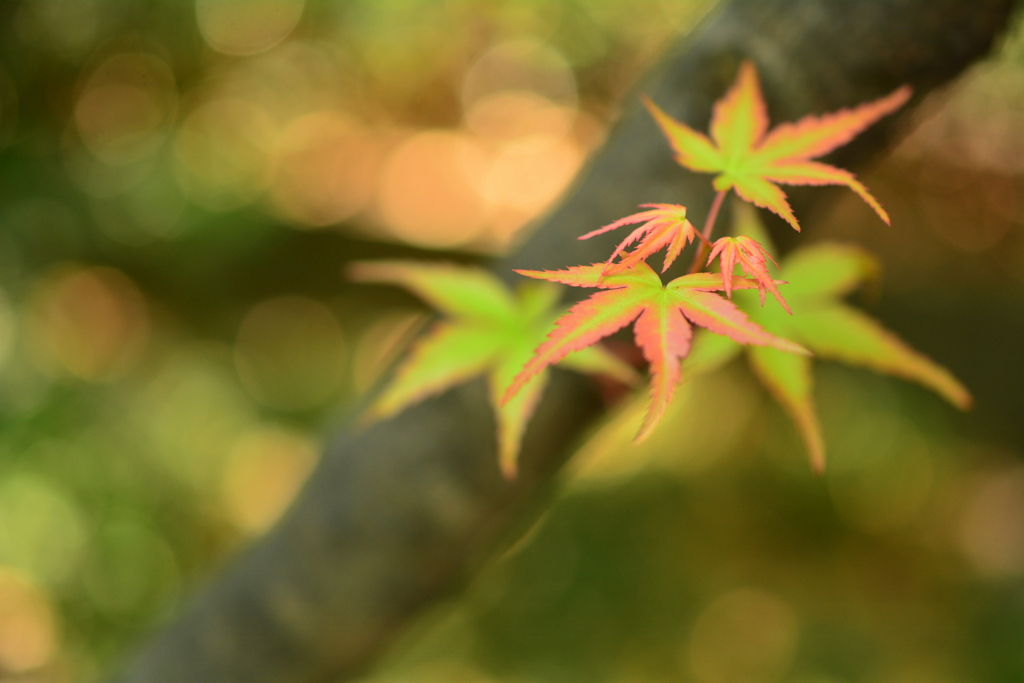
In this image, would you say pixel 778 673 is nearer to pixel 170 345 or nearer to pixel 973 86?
pixel 973 86

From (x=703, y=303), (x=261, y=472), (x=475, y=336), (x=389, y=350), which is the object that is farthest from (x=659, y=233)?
(x=261, y=472)

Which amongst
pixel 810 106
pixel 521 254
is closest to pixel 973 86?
pixel 810 106

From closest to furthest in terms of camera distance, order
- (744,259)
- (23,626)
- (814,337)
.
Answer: (744,259) → (814,337) → (23,626)

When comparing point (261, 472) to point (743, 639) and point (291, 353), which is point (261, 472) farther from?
point (743, 639)

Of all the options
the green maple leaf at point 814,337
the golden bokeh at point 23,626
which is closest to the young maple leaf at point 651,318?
the green maple leaf at point 814,337

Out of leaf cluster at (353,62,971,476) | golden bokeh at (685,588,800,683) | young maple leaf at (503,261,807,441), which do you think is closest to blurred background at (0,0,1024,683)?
golden bokeh at (685,588,800,683)
